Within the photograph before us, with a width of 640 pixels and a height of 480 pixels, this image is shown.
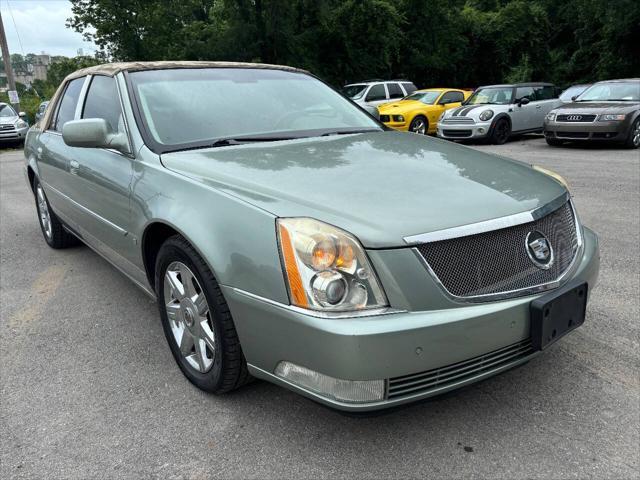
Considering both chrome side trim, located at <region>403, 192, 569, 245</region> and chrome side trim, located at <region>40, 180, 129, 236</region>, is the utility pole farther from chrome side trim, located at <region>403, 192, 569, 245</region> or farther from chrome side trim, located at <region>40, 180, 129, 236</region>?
chrome side trim, located at <region>403, 192, 569, 245</region>

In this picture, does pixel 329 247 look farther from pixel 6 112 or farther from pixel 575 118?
pixel 6 112

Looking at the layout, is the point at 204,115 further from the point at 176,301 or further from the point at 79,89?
the point at 79,89

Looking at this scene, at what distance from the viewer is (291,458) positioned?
2178 millimetres

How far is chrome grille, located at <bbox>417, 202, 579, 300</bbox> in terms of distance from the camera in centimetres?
203

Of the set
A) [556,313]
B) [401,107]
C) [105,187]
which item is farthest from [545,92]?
[556,313]

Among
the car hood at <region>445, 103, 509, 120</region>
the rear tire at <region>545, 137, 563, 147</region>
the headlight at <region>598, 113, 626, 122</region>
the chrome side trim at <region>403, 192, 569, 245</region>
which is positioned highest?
the chrome side trim at <region>403, 192, 569, 245</region>

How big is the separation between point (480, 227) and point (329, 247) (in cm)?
59

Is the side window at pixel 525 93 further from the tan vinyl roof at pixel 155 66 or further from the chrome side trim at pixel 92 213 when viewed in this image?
the chrome side trim at pixel 92 213

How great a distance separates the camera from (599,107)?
11.2m

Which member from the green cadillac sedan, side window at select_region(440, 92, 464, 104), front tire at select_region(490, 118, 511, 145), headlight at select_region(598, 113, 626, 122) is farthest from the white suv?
the green cadillac sedan

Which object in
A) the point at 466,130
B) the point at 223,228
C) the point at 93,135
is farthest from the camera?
the point at 466,130

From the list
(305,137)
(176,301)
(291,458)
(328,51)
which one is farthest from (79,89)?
(328,51)

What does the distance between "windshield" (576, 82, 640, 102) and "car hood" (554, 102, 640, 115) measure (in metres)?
0.36

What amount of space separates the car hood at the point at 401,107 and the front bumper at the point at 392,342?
42.8ft
